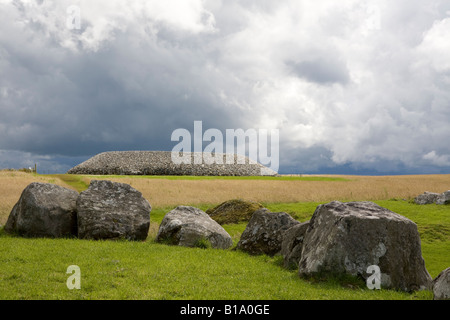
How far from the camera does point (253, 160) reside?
136125 millimetres

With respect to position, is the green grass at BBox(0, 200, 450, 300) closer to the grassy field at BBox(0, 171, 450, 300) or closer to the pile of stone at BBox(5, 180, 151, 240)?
the grassy field at BBox(0, 171, 450, 300)

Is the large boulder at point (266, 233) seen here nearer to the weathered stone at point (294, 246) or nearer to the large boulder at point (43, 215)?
the weathered stone at point (294, 246)

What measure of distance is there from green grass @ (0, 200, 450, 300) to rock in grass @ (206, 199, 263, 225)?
8.91 metres

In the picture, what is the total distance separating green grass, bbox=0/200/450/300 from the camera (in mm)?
10719

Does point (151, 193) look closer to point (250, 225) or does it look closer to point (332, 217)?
point (250, 225)

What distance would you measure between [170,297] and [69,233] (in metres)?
12.6

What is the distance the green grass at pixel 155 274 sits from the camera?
10719 mm

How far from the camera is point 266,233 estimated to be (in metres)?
18.2

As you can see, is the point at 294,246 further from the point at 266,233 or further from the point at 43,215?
the point at 43,215

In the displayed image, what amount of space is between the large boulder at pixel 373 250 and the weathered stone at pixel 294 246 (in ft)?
7.80

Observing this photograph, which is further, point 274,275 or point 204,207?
point 204,207

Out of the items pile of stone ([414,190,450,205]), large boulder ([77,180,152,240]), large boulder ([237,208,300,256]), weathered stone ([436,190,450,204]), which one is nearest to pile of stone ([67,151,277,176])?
pile of stone ([414,190,450,205])
